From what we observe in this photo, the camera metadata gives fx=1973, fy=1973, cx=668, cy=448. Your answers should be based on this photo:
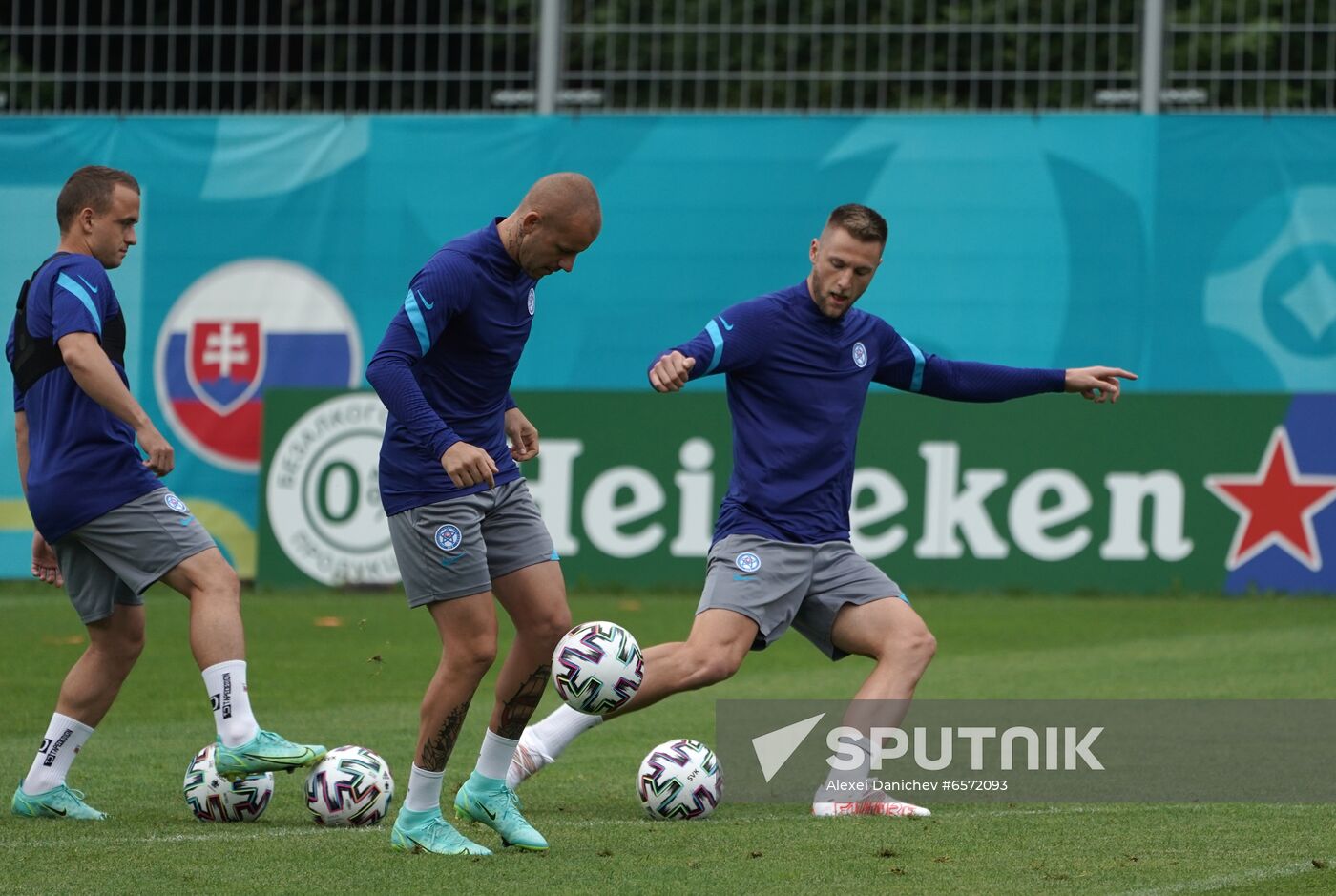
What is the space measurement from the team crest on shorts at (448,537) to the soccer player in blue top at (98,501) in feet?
2.82

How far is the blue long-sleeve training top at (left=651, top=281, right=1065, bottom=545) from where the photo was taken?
288 inches

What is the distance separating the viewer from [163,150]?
18.6 metres

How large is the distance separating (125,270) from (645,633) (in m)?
7.60

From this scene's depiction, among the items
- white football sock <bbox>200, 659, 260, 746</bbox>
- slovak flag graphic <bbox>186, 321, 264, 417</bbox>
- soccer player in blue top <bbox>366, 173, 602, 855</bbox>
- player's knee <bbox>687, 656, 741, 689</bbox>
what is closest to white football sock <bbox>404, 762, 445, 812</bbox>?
soccer player in blue top <bbox>366, 173, 602, 855</bbox>

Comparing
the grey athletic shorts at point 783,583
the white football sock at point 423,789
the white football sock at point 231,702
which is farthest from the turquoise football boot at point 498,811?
the grey athletic shorts at point 783,583

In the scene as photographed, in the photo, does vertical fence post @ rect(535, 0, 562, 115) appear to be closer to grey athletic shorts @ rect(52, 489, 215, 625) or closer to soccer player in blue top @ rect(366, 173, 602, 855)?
grey athletic shorts @ rect(52, 489, 215, 625)

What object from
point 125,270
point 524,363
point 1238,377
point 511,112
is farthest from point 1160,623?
point 125,270

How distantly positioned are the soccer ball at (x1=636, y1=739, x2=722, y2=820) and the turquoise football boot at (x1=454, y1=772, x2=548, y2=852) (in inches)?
22.8

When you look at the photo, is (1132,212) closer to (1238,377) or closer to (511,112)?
(1238,377)

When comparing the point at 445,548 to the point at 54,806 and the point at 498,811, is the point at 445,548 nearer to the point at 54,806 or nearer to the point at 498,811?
the point at 498,811

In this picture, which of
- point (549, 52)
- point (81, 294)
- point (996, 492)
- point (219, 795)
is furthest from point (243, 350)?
point (219, 795)

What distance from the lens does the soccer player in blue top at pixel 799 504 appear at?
714 cm

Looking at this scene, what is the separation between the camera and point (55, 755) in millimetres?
7023

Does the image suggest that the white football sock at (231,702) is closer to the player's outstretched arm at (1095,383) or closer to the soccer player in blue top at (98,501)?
the soccer player in blue top at (98,501)
